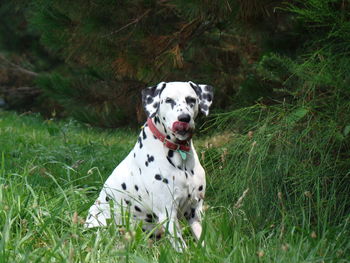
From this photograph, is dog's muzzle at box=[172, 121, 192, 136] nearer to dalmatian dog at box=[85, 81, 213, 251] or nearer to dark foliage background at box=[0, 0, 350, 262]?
dalmatian dog at box=[85, 81, 213, 251]

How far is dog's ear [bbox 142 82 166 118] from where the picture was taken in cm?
409

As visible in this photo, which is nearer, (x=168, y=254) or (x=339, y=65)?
(x=168, y=254)

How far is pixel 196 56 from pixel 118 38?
1.97m


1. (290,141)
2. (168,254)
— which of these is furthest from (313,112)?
(168,254)

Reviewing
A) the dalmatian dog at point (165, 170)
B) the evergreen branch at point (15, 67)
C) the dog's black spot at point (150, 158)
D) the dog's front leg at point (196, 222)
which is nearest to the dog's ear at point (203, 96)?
the dalmatian dog at point (165, 170)

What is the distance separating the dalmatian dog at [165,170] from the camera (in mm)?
3963

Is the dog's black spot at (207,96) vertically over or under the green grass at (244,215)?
over

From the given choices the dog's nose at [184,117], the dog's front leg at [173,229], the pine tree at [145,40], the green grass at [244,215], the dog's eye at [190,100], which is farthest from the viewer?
the pine tree at [145,40]

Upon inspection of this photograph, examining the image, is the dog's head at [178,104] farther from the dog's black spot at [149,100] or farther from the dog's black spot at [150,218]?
the dog's black spot at [150,218]

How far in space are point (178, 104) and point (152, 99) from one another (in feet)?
0.73

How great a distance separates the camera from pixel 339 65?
426 cm

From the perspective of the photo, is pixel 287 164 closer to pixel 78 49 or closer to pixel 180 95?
pixel 180 95

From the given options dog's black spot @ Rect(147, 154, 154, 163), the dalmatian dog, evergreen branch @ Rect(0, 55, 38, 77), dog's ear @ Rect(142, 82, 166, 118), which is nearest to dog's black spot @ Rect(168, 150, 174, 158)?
the dalmatian dog

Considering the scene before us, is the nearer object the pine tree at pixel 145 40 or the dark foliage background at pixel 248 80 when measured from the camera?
the dark foliage background at pixel 248 80
